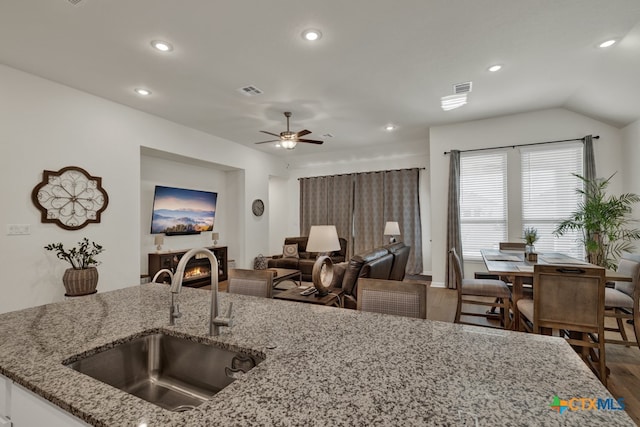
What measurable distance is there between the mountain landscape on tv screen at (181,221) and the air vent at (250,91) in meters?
2.77

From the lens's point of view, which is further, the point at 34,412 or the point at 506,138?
the point at 506,138

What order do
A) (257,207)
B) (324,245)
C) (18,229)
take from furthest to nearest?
1. (257,207)
2. (18,229)
3. (324,245)

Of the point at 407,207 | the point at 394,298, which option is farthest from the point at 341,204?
the point at 394,298

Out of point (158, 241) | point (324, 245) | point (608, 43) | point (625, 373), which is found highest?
point (608, 43)

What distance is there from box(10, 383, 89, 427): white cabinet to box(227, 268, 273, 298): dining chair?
1.12m

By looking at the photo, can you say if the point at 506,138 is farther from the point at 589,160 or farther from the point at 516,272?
the point at 516,272

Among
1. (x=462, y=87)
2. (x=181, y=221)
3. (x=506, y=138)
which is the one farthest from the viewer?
(x=181, y=221)

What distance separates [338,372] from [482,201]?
5.10m

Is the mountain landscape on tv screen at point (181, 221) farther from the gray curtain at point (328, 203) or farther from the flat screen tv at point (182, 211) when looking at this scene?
the gray curtain at point (328, 203)

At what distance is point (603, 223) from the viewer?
155 inches

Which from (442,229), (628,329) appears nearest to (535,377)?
(628,329)

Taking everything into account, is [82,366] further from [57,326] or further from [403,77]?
[403,77]

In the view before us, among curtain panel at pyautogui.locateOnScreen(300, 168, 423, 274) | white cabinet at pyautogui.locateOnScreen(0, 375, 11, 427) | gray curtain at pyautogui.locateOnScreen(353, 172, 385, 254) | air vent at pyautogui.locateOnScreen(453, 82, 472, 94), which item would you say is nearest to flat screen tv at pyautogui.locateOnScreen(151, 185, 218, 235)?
curtain panel at pyautogui.locateOnScreen(300, 168, 423, 274)

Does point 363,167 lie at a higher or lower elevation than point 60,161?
higher
